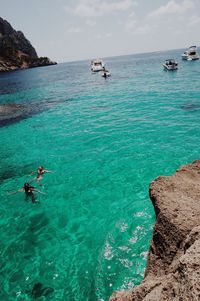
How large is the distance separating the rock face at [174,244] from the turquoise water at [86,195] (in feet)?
9.94

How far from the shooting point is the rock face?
374cm

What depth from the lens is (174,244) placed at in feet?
20.4

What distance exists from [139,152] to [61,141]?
25.4 ft

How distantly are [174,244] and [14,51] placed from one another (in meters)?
160

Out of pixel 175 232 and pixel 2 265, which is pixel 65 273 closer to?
pixel 2 265

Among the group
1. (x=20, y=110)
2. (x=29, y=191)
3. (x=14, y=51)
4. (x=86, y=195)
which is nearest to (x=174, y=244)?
(x=86, y=195)

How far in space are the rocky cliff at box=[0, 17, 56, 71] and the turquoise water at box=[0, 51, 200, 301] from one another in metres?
119

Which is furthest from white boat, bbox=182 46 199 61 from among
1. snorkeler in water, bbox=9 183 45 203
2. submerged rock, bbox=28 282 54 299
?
submerged rock, bbox=28 282 54 299

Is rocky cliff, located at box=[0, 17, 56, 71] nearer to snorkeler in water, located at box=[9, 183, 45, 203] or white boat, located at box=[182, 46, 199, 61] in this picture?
white boat, located at box=[182, 46, 199, 61]

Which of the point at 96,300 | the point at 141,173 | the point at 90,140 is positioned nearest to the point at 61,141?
the point at 90,140

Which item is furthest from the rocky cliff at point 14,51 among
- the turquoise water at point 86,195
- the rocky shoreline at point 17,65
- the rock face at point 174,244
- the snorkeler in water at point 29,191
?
the rock face at point 174,244

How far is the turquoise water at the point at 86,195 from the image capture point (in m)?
9.55

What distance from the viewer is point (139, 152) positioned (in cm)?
1927

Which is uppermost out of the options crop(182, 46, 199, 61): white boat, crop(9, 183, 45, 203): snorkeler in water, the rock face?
the rock face
